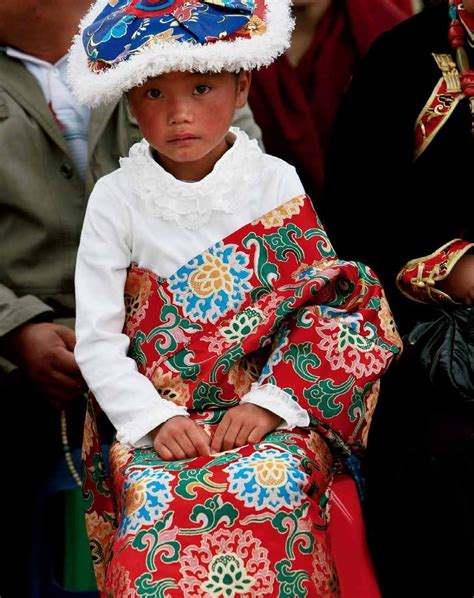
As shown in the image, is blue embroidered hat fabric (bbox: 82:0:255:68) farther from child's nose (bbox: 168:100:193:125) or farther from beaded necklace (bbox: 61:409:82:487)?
beaded necklace (bbox: 61:409:82:487)

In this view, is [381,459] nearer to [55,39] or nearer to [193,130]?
[193,130]

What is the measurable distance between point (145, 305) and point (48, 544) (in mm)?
729

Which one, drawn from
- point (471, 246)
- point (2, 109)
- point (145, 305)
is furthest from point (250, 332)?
point (2, 109)

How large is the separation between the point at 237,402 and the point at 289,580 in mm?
380

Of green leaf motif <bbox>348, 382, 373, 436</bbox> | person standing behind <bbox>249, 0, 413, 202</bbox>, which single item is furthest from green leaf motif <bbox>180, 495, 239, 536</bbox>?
person standing behind <bbox>249, 0, 413, 202</bbox>

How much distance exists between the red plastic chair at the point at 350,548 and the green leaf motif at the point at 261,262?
0.39 m

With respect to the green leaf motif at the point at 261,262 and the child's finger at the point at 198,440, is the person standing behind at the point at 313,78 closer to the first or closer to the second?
the green leaf motif at the point at 261,262

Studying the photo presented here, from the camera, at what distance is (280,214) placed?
83.0 inches

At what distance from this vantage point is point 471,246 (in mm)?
2314

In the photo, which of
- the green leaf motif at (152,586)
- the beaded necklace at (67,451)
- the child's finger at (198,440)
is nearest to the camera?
the green leaf motif at (152,586)

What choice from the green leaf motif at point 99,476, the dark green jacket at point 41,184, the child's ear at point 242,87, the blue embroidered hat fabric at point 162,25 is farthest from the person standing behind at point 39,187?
the blue embroidered hat fabric at point 162,25

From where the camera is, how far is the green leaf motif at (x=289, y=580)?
5.83ft

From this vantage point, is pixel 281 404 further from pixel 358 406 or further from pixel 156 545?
pixel 156 545

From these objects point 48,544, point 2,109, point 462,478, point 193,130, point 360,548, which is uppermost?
point 193,130
